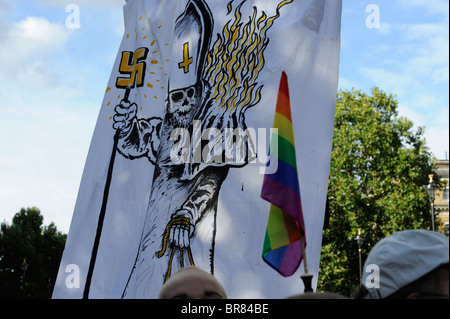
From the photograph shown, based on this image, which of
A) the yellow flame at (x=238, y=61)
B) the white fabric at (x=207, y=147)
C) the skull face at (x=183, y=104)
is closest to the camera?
the white fabric at (x=207, y=147)

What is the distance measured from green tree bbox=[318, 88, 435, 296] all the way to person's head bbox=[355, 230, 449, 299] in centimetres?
2638

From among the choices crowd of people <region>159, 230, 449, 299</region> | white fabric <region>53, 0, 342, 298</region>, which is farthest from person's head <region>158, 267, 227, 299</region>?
white fabric <region>53, 0, 342, 298</region>

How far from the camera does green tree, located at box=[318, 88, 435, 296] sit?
28.0 meters

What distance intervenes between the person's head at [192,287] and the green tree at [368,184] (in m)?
25.9

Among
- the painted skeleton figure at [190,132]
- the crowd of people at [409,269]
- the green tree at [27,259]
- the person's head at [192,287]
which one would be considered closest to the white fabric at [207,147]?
the painted skeleton figure at [190,132]

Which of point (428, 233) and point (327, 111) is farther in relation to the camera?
point (327, 111)

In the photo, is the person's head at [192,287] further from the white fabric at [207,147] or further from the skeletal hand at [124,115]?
the skeletal hand at [124,115]

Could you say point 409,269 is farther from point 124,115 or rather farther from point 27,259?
point 27,259

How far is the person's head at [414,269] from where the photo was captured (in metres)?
1.84

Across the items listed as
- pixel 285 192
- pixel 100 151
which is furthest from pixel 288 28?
pixel 285 192

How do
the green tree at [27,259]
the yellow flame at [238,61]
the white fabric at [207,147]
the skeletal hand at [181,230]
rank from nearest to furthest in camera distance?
the white fabric at [207,147], the skeletal hand at [181,230], the yellow flame at [238,61], the green tree at [27,259]
